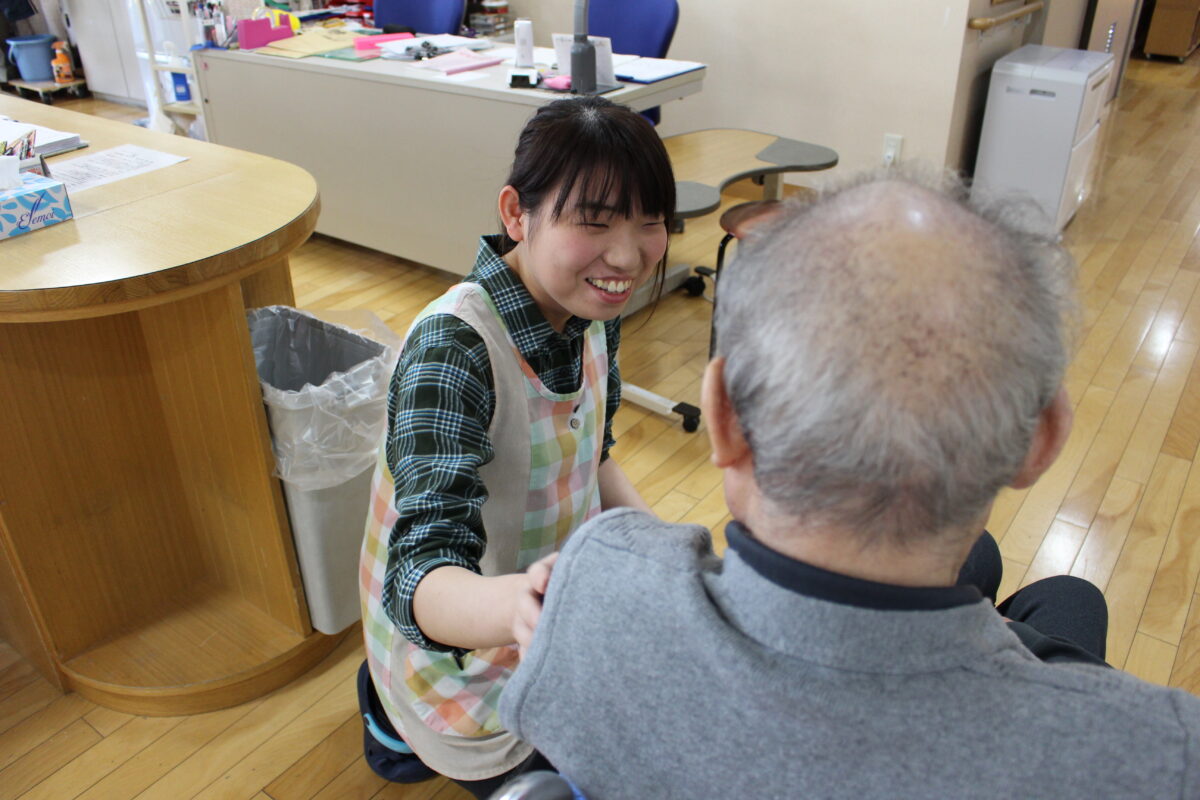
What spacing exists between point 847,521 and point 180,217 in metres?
1.27

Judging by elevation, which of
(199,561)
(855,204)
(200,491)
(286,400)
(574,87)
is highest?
(855,204)

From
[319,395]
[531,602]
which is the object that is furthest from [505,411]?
[319,395]

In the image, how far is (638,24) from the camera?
3.55m

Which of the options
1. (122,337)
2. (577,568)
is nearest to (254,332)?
(122,337)

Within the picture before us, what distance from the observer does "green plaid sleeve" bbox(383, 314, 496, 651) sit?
0.83 m

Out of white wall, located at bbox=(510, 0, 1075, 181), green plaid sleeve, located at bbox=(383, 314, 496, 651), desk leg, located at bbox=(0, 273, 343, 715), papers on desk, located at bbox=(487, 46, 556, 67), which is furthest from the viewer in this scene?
white wall, located at bbox=(510, 0, 1075, 181)

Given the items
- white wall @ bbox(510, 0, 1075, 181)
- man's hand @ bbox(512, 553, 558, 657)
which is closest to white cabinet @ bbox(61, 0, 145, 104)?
white wall @ bbox(510, 0, 1075, 181)

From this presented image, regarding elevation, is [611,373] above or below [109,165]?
below

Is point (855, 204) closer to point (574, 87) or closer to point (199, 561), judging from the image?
point (199, 561)

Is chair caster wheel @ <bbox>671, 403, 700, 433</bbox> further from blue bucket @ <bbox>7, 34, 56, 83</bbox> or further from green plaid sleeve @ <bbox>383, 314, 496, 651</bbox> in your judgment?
blue bucket @ <bbox>7, 34, 56, 83</bbox>

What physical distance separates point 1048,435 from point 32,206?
1.42 metres

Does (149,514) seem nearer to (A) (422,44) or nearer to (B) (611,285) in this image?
(B) (611,285)

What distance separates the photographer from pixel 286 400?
4.79 ft

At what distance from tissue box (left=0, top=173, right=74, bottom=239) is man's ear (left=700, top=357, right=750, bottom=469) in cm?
124
